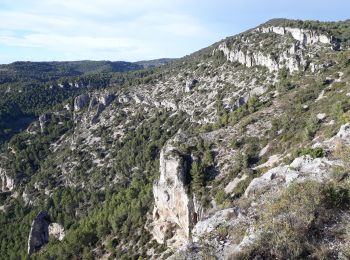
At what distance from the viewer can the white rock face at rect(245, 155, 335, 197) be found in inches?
720

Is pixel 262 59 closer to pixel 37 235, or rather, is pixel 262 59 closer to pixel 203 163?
pixel 203 163

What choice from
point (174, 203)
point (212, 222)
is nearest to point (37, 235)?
point (174, 203)

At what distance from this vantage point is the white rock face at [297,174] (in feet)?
60.0

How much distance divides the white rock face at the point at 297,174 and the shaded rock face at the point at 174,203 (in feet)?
73.3

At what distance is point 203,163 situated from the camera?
47.4 m

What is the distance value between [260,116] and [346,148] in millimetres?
36906

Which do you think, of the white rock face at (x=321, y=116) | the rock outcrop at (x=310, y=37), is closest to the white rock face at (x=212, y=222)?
the white rock face at (x=321, y=116)

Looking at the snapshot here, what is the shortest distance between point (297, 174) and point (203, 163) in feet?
93.9

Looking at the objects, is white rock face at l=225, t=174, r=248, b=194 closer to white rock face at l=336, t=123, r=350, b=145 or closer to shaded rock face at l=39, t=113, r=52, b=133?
white rock face at l=336, t=123, r=350, b=145

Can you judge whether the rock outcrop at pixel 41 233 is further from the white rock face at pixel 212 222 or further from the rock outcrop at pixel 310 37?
the rock outcrop at pixel 310 37

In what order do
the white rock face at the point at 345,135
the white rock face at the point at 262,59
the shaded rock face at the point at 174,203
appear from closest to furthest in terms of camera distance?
the white rock face at the point at 345,135, the shaded rock face at the point at 174,203, the white rock face at the point at 262,59

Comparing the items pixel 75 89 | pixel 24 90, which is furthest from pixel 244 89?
pixel 24 90

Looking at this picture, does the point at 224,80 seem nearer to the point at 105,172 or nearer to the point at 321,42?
the point at 321,42

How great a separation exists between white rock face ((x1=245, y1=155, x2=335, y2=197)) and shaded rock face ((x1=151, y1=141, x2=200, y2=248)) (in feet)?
73.3
